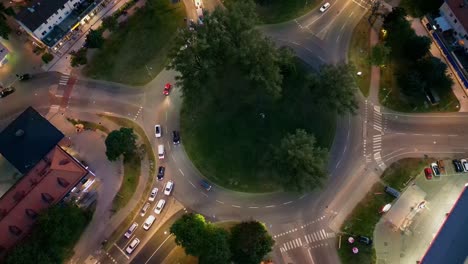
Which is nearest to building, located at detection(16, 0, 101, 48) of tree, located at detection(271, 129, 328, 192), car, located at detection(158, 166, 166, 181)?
car, located at detection(158, 166, 166, 181)

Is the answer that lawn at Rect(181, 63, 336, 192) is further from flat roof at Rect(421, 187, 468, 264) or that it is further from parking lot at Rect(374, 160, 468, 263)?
flat roof at Rect(421, 187, 468, 264)

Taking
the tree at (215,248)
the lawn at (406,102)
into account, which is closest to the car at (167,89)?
the tree at (215,248)

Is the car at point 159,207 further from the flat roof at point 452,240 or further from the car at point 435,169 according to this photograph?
the car at point 435,169

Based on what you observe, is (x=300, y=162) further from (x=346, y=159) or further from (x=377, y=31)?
(x=377, y=31)

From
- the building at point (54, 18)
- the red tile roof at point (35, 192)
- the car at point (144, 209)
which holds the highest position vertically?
the building at point (54, 18)

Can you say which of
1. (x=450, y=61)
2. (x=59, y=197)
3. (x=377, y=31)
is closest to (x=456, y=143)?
(x=450, y=61)

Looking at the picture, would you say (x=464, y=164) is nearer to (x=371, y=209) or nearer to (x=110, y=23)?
(x=371, y=209)

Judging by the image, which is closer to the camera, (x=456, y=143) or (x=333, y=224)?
(x=333, y=224)
